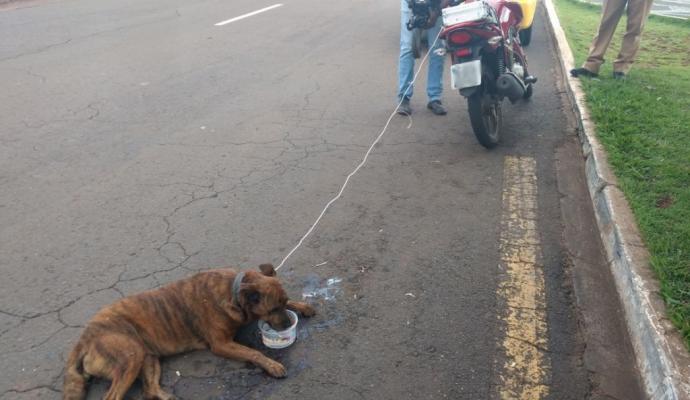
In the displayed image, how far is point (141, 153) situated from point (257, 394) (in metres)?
3.45

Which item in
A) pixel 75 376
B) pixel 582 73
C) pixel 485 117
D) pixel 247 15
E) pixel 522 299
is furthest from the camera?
pixel 247 15

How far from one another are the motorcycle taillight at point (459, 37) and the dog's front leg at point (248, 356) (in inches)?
136

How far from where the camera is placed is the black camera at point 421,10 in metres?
6.05

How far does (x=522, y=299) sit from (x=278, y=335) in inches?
56.6

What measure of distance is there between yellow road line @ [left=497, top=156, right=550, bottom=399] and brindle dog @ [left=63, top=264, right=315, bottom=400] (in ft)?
3.80

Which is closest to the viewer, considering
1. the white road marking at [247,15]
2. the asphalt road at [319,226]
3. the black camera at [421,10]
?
the asphalt road at [319,226]

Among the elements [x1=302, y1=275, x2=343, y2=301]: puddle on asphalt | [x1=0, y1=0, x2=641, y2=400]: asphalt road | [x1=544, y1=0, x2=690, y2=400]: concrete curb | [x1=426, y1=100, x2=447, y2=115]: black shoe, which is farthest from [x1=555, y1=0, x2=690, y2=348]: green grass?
[x1=302, y1=275, x2=343, y2=301]: puddle on asphalt

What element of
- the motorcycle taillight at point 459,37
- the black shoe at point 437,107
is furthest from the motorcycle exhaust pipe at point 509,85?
the black shoe at point 437,107

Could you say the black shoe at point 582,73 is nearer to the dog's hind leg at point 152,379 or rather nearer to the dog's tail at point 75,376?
the dog's hind leg at point 152,379

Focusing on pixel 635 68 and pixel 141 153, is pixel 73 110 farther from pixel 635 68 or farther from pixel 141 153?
pixel 635 68

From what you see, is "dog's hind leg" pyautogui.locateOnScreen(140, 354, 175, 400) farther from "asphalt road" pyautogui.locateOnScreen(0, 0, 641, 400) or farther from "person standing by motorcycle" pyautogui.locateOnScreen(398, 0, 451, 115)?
"person standing by motorcycle" pyautogui.locateOnScreen(398, 0, 451, 115)

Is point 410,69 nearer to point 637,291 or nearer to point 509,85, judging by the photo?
point 509,85

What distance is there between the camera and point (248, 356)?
309cm

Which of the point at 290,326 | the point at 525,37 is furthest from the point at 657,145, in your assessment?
the point at 525,37
